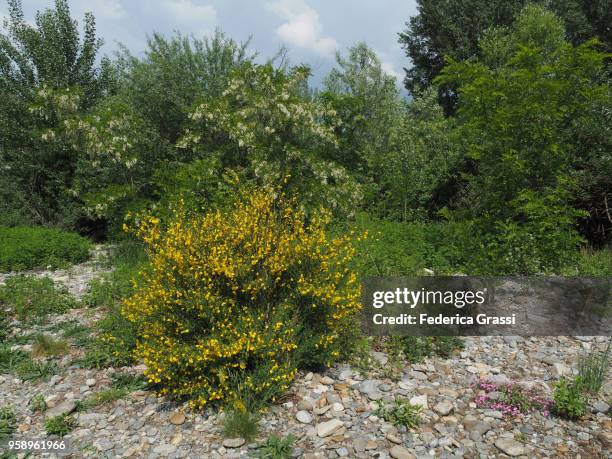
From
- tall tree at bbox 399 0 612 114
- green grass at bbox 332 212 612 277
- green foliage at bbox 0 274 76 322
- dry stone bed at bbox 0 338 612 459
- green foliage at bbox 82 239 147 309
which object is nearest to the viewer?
dry stone bed at bbox 0 338 612 459

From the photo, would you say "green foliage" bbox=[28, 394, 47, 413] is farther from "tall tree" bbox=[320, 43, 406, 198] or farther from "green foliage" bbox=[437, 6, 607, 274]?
"tall tree" bbox=[320, 43, 406, 198]

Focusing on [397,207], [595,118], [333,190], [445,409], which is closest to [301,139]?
[333,190]

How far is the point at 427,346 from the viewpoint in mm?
4805

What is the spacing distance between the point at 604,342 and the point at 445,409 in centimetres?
256

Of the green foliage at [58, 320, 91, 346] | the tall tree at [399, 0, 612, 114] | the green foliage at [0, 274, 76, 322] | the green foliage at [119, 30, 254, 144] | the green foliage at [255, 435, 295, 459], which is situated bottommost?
the green foliage at [255, 435, 295, 459]

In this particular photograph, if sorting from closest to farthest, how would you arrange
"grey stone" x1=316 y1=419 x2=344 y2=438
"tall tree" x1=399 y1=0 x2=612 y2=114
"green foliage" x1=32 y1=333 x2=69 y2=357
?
"grey stone" x1=316 y1=419 x2=344 y2=438 < "green foliage" x1=32 y1=333 x2=69 y2=357 < "tall tree" x1=399 y1=0 x2=612 y2=114

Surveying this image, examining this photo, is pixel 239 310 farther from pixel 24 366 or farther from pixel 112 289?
pixel 112 289

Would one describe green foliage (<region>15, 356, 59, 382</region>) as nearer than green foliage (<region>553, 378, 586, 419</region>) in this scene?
No

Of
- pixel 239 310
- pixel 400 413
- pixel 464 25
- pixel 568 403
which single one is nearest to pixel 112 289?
pixel 239 310

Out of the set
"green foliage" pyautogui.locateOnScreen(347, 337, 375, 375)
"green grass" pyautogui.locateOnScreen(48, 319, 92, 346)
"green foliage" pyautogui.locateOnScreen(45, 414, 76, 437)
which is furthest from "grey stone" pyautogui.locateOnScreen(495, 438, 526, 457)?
"green grass" pyautogui.locateOnScreen(48, 319, 92, 346)

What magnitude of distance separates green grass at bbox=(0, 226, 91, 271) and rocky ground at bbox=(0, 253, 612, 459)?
487 cm

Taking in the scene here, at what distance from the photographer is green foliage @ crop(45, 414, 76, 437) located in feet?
12.4

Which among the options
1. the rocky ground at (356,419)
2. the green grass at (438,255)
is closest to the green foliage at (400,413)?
the rocky ground at (356,419)

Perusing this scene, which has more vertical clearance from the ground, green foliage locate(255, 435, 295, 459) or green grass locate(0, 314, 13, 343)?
green grass locate(0, 314, 13, 343)
